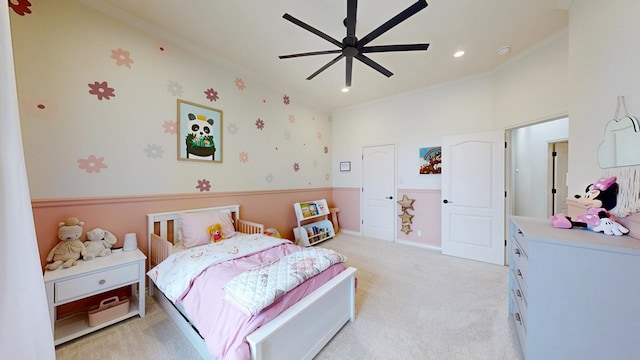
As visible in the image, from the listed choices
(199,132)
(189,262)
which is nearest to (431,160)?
(199,132)

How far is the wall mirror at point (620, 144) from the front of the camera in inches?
48.8

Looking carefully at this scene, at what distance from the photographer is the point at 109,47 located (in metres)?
2.13

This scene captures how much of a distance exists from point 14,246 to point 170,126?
2.14 meters

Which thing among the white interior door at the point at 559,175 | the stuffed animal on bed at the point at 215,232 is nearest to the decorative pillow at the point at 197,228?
the stuffed animal on bed at the point at 215,232

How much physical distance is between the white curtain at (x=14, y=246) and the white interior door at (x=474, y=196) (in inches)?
163

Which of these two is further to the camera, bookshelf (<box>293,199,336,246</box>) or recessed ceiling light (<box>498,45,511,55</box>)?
bookshelf (<box>293,199,336,246</box>)

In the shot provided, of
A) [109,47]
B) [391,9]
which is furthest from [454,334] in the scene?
[109,47]

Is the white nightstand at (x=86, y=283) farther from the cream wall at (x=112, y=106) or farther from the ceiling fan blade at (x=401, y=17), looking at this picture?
the ceiling fan blade at (x=401, y=17)

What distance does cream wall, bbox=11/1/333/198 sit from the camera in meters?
1.81

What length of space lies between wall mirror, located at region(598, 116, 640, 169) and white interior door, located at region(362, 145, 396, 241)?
2.79 metres

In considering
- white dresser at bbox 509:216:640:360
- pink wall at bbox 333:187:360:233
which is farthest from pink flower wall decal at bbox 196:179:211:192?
white dresser at bbox 509:216:640:360

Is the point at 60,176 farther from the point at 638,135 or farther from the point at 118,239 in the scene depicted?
the point at 638,135

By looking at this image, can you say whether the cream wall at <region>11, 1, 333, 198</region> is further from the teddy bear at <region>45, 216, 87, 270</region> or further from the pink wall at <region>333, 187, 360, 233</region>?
the pink wall at <region>333, 187, 360, 233</region>

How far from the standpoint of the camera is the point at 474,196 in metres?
3.35
